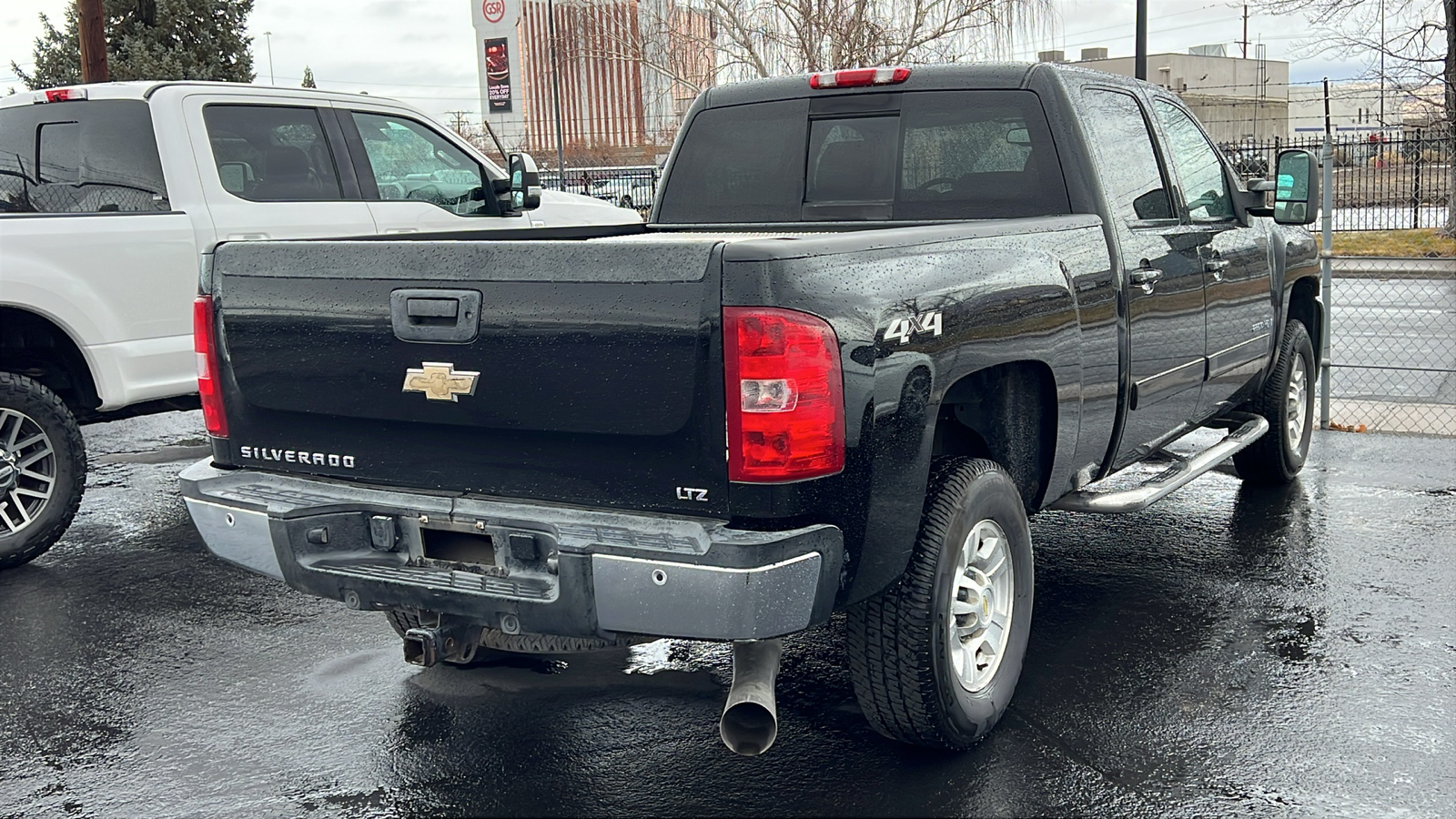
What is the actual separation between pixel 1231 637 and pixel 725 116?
112 inches

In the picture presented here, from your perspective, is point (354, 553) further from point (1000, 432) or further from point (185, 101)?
point (185, 101)

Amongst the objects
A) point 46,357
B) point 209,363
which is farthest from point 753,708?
point 46,357

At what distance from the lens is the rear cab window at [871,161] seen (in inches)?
192

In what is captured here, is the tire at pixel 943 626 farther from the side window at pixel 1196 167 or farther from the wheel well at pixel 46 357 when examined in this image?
the wheel well at pixel 46 357

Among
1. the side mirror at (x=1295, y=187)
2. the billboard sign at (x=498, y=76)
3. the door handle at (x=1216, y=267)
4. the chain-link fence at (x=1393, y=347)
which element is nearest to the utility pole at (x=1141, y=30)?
the chain-link fence at (x=1393, y=347)

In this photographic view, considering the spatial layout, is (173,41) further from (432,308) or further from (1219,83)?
(1219,83)

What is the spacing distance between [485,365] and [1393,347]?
11.1m

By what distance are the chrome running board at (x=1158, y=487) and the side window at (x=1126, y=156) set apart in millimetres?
963

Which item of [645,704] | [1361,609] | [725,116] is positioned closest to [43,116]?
[725,116]

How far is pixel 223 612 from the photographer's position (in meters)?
5.49

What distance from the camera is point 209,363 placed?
3973 millimetres

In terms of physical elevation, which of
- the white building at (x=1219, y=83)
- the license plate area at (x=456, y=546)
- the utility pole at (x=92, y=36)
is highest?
the white building at (x=1219, y=83)

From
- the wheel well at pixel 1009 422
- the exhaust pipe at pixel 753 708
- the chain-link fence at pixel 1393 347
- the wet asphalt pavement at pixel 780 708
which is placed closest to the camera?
the exhaust pipe at pixel 753 708

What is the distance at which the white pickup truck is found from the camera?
6125 mm
